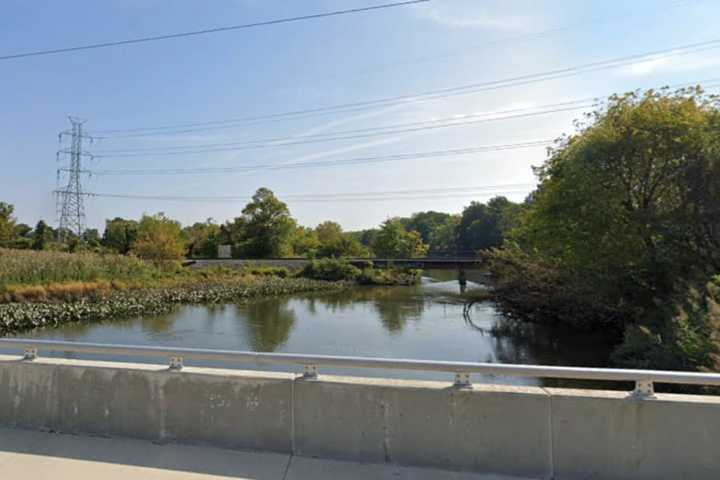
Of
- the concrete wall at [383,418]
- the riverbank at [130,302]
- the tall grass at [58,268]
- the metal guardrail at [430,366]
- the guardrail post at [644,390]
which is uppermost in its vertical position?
the tall grass at [58,268]

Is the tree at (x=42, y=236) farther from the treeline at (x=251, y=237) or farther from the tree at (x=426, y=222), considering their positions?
the tree at (x=426, y=222)

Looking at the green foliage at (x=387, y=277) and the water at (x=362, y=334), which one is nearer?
the water at (x=362, y=334)

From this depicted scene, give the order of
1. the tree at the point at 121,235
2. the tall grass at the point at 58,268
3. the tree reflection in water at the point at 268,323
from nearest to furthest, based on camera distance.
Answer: the tree reflection in water at the point at 268,323
the tall grass at the point at 58,268
the tree at the point at 121,235

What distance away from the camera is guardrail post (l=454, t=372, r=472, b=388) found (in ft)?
10.7

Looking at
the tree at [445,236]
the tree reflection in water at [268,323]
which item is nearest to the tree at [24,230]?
the tree reflection in water at [268,323]

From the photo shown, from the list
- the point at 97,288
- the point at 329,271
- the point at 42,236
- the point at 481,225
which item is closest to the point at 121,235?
the point at 42,236

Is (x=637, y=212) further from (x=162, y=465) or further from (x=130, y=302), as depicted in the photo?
(x=130, y=302)

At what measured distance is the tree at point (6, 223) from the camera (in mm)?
47656

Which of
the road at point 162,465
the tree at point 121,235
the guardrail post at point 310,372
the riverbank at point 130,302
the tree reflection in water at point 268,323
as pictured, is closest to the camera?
the road at point 162,465

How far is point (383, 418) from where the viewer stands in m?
3.31

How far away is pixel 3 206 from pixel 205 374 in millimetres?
65424

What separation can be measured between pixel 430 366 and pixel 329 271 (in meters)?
41.1

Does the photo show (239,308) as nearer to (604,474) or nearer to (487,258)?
(487,258)

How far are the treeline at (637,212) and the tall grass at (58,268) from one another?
21.9 meters
